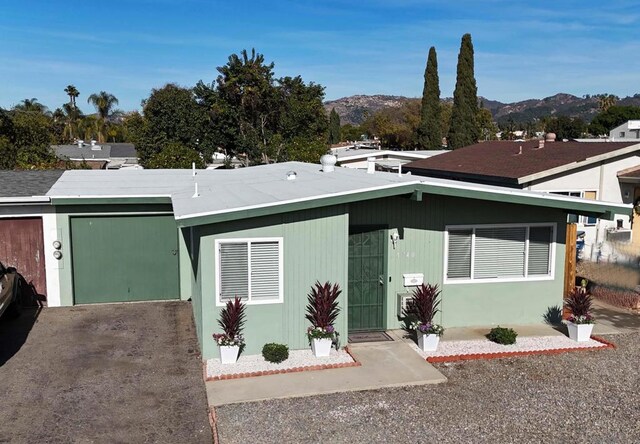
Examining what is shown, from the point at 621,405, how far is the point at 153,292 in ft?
33.5

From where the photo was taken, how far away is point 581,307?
1125cm

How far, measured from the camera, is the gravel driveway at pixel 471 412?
7562 millimetres

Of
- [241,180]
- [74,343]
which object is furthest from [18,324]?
[241,180]

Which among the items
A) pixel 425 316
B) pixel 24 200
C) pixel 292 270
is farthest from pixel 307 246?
pixel 24 200

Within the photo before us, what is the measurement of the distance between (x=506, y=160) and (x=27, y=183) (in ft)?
49.2

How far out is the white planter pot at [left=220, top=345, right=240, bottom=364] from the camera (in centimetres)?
973

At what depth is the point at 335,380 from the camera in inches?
364

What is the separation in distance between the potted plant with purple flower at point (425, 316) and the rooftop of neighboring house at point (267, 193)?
178 cm

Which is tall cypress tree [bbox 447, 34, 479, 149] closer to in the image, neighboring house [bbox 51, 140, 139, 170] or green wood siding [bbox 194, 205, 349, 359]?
neighboring house [bbox 51, 140, 139, 170]

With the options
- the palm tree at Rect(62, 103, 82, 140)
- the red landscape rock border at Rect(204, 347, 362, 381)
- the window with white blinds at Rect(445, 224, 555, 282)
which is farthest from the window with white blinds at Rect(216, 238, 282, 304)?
the palm tree at Rect(62, 103, 82, 140)

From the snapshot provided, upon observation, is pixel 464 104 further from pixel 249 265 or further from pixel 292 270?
pixel 249 265

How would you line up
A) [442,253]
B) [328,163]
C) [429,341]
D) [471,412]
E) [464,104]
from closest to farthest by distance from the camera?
[471,412] < [429,341] < [442,253] < [328,163] < [464,104]

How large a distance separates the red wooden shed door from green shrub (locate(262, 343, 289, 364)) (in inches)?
262

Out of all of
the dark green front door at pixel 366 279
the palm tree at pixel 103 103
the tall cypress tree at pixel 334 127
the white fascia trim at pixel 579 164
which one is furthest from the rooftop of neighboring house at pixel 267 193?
the palm tree at pixel 103 103
